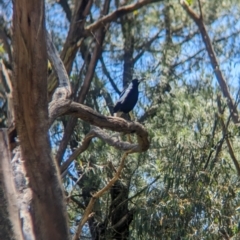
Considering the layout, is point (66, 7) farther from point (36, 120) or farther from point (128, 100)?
point (36, 120)

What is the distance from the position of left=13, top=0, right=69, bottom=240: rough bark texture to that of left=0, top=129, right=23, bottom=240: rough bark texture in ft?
1.02

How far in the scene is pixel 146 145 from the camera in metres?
4.50

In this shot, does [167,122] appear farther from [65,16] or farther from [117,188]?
[65,16]

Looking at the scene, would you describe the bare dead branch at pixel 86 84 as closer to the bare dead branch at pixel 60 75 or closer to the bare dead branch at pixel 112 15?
the bare dead branch at pixel 112 15

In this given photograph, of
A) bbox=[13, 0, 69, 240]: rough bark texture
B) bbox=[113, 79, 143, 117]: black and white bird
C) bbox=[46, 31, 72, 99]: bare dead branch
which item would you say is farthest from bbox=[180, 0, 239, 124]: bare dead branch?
bbox=[13, 0, 69, 240]: rough bark texture

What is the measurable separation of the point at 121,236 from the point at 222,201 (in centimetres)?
138

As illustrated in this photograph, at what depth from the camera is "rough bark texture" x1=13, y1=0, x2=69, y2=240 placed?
10.3 feet

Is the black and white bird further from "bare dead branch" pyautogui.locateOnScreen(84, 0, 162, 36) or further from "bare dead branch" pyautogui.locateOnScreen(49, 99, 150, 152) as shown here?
"bare dead branch" pyautogui.locateOnScreen(49, 99, 150, 152)

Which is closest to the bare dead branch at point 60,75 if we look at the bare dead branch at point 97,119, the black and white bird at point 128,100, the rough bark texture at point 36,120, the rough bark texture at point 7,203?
the bare dead branch at point 97,119

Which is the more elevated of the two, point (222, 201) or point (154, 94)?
point (154, 94)

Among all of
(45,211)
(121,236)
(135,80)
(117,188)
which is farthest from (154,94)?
(45,211)

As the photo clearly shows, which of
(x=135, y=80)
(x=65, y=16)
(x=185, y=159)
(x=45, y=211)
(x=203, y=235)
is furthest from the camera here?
(x=65, y=16)

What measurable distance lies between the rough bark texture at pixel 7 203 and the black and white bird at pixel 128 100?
3.96 meters

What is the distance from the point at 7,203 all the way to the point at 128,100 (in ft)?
14.1
